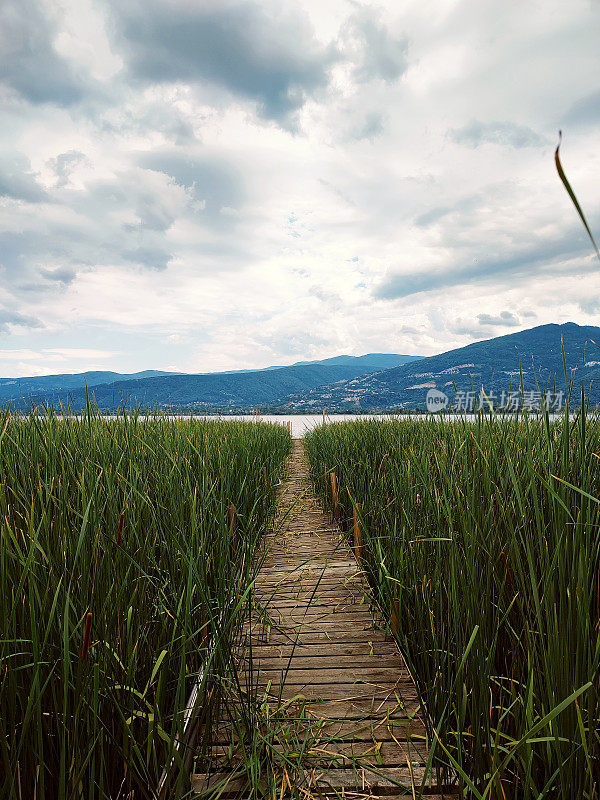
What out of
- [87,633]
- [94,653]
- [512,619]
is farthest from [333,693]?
[87,633]

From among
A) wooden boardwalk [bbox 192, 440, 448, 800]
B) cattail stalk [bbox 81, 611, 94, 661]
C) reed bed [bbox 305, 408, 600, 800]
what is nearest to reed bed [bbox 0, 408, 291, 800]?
cattail stalk [bbox 81, 611, 94, 661]

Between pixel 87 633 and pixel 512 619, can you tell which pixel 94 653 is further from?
pixel 512 619

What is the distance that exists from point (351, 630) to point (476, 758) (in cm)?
104

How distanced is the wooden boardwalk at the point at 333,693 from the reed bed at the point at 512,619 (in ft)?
0.39

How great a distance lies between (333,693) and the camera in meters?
1.50

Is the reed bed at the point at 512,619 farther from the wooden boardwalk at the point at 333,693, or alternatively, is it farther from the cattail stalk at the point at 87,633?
the cattail stalk at the point at 87,633

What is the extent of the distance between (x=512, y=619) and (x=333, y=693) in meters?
0.70

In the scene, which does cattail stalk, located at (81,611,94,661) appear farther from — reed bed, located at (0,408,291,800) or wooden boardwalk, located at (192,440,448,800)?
wooden boardwalk, located at (192,440,448,800)

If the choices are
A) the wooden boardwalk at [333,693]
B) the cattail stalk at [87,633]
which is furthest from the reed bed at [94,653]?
the wooden boardwalk at [333,693]

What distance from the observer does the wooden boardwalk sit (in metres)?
1.12

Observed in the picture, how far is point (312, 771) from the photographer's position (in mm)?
1122

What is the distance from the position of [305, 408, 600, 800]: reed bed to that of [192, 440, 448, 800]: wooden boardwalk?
118 millimetres

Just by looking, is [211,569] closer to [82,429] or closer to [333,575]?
[333,575]

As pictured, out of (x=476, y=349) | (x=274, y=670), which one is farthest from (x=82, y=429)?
(x=476, y=349)
